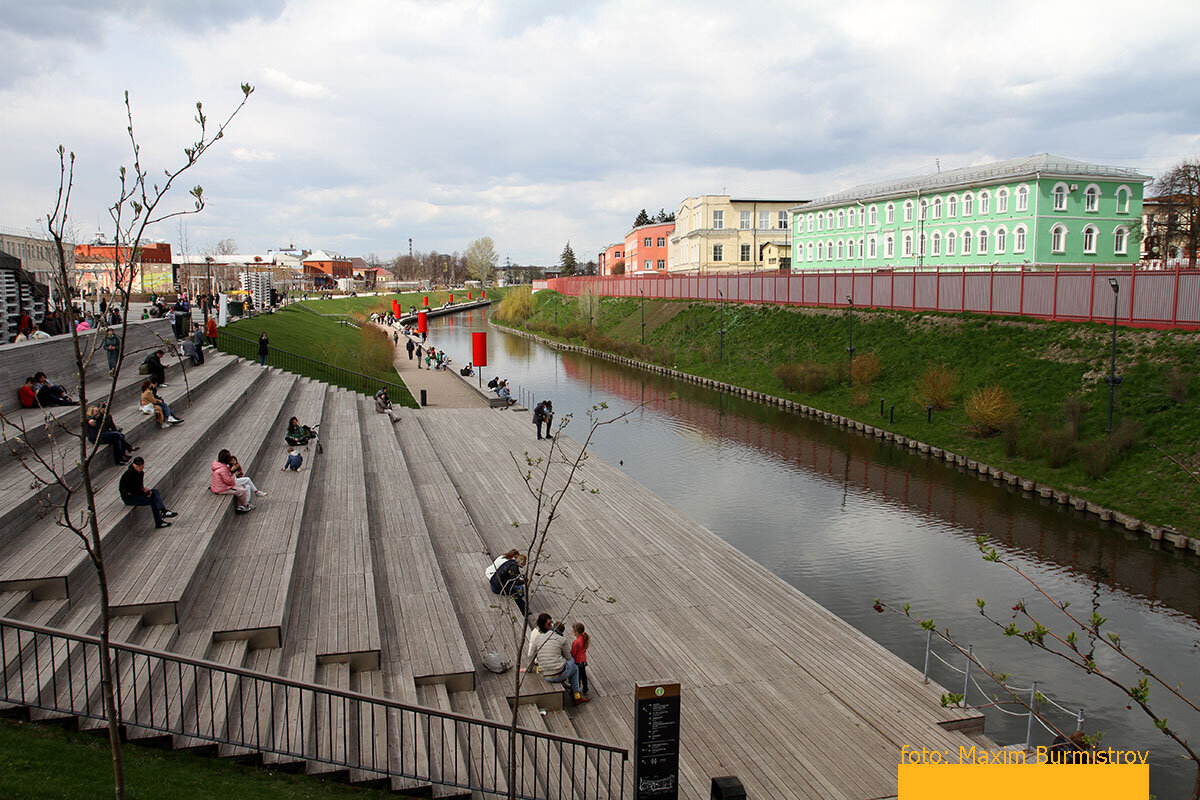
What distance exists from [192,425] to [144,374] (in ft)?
12.3

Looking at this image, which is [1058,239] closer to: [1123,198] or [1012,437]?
[1123,198]

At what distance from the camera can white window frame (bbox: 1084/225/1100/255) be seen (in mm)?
49719

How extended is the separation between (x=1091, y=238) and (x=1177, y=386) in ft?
102

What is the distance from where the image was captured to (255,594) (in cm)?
1066

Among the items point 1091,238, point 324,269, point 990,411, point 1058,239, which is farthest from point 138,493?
point 324,269

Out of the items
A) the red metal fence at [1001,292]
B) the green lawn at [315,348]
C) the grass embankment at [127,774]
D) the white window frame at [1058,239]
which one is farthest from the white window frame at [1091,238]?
the grass embankment at [127,774]

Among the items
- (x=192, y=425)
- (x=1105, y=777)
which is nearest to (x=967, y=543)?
(x=1105, y=777)

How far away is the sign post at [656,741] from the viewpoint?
289 inches

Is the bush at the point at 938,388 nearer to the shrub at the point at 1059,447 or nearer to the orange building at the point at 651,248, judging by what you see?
the shrub at the point at 1059,447

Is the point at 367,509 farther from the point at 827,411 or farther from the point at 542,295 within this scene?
the point at 542,295

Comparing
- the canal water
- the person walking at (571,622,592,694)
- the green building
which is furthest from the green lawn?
the green building

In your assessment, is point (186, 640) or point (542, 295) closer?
point (186, 640)

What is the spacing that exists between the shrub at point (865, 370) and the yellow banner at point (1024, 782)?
29298 mm

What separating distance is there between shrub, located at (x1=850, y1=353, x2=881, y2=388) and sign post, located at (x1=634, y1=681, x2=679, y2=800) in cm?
3129
